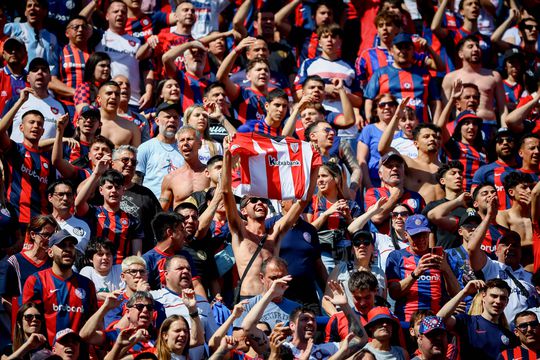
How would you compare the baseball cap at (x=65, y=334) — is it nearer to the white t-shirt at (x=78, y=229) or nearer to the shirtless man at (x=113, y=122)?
the white t-shirt at (x=78, y=229)

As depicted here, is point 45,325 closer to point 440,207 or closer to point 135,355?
point 135,355

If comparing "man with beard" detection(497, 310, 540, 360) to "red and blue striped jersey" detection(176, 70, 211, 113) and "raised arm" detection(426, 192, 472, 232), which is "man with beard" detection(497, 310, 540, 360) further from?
"red and blue striped jersey" detection(176, 70, 211, 113)

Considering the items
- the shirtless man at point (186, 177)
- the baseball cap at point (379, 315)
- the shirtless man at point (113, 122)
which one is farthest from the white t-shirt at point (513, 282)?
the shirtless man at point (113, 122)

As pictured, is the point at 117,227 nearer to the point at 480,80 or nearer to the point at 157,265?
the point at 157,265

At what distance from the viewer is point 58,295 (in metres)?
11.1

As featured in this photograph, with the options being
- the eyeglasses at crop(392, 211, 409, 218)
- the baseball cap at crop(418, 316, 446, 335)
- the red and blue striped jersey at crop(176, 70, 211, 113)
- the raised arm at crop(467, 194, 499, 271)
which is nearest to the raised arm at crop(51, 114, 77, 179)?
the red and blue striped jersey at crop(176, 70, 211, 113)

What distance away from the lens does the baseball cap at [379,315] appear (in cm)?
1161

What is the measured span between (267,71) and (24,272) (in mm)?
5118

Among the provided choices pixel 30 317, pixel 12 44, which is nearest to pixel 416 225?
pixel 30 317

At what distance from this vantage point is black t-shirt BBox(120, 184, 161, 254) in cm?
1278

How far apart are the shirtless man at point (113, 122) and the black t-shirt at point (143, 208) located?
57.6 inches

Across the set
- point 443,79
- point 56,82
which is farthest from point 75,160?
point 443,79

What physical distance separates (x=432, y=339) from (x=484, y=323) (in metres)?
0.89

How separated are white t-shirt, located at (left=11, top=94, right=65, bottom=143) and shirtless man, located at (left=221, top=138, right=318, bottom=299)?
8.89 ft
